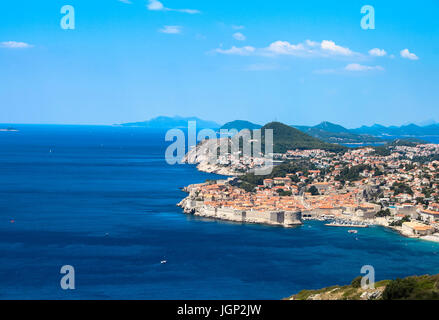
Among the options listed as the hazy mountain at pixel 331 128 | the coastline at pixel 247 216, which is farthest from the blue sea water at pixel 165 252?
Answer: the hazy mountain at pixel 331 128

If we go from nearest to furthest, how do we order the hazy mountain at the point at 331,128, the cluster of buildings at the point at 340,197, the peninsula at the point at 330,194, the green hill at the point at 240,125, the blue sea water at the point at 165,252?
the blue sea water at the point at 165,252 < the peninsula at the point at 330,194 < the cluster of buildings at the point at 340,197 < the green hill at the point at 240,125 < the hazy mountain at the point at 331,128

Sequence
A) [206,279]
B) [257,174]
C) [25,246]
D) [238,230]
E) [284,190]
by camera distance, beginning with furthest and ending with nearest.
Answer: [257,174], [284,190], [238,230], [25,246], [206,279]

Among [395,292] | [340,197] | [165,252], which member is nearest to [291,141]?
[340,197]

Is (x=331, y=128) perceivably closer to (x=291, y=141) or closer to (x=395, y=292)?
(x=291, y=141)

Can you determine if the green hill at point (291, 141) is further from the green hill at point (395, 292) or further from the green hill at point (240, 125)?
the green hill at point (240, 125)
